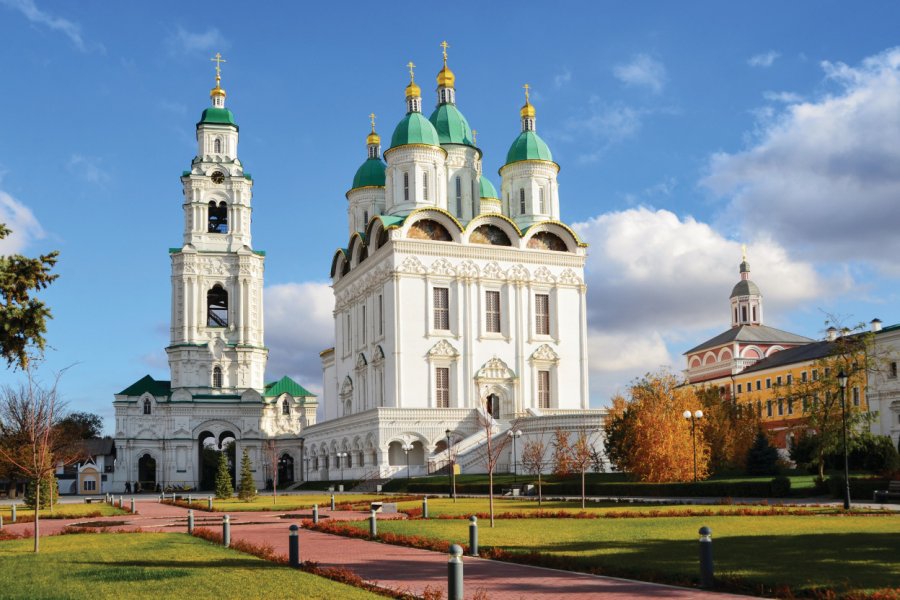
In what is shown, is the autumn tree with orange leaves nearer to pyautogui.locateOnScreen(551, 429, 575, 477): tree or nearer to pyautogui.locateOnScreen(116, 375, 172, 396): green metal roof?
pyautogui.locateOnScreen(551, 429, 575, 477): tree

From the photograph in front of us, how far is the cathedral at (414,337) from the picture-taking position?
61.2 metres

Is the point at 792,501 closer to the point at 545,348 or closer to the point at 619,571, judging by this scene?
the point at 619,571

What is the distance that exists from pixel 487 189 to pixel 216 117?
947 inches

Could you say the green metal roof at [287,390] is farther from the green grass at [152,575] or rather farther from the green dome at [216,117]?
the green grass at [152,575]

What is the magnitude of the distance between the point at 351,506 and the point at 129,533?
39.7ft

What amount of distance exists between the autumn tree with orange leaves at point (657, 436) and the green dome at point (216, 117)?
50.9m

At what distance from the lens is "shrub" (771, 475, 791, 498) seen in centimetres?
3334

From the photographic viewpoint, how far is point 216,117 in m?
85.8

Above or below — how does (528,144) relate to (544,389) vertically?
above

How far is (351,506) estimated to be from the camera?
36406mm

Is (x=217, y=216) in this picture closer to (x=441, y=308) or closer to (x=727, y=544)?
(x=441, y=308)

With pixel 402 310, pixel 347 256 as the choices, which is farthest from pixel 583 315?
pixel 347 256

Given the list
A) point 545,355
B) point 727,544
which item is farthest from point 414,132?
point 727,544

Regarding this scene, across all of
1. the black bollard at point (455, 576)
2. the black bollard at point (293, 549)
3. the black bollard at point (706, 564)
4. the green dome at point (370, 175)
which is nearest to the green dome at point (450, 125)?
the green dome at point (370, 175)
